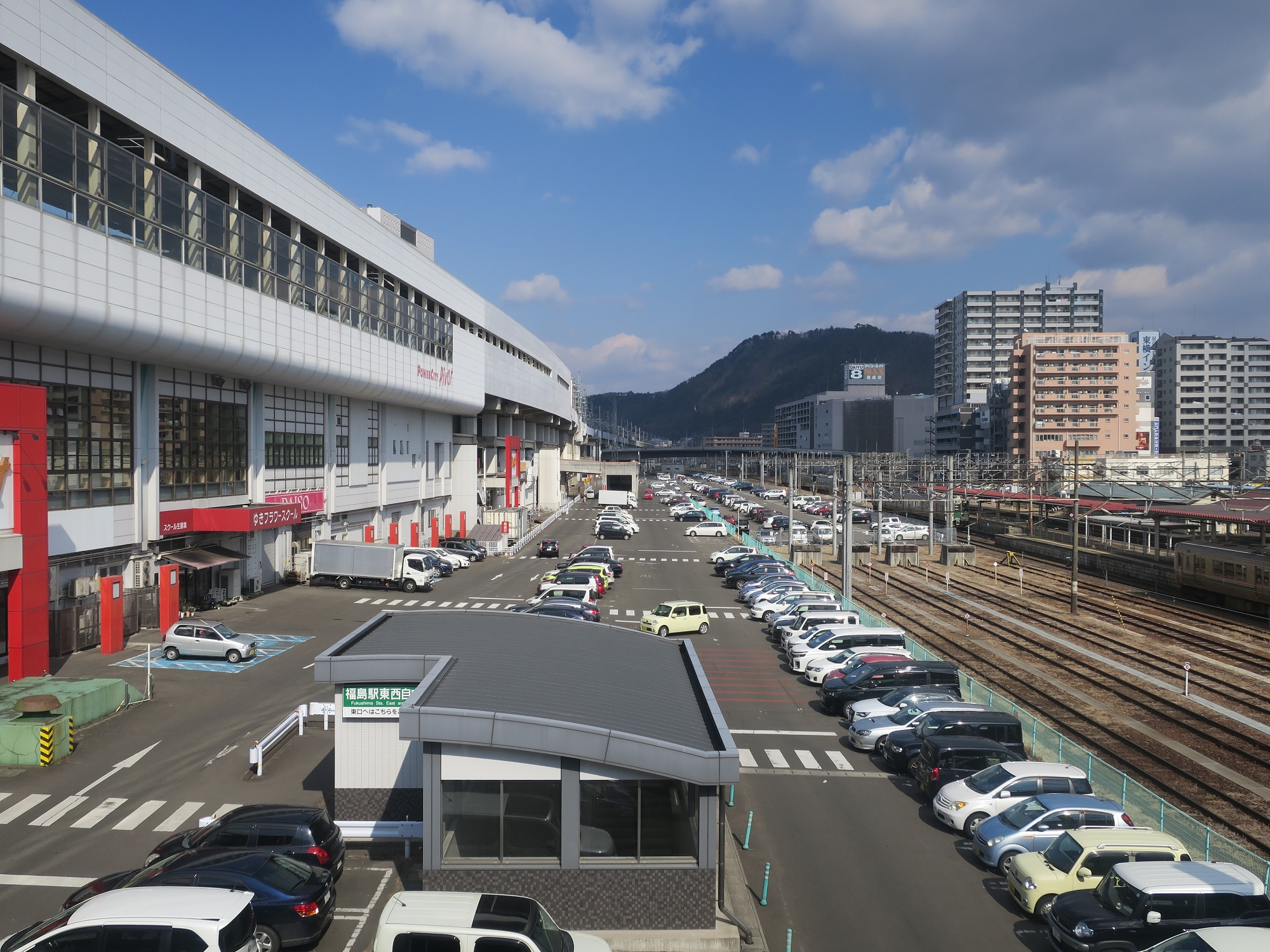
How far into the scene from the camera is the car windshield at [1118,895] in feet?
34.1

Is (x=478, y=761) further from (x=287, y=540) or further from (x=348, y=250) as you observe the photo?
(x=348, y=250)

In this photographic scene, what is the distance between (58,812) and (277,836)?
236 inches

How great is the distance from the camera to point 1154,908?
33.7ft

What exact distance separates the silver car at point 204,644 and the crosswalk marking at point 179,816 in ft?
35.9

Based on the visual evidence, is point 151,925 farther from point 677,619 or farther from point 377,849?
point 677,619

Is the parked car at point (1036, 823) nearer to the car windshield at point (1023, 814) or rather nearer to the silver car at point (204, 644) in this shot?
the car windshield at point (1023, 814)

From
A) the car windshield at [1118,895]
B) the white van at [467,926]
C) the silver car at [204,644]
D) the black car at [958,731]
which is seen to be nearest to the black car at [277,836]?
the white van at [467,926]

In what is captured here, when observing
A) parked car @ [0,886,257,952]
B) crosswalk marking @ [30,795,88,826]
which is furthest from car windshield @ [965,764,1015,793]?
crosswalk marking @ [30,795,88,826]

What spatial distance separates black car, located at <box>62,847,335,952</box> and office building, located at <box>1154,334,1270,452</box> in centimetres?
14769

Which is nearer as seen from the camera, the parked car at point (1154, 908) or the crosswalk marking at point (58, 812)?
the parked car at point (1154, 908)

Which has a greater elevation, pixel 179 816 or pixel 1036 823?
pixel 1036 823

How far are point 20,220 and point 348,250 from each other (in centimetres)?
2131

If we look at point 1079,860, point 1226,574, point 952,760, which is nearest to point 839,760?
point 952,760

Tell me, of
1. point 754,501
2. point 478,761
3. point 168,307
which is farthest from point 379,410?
point 754,501
